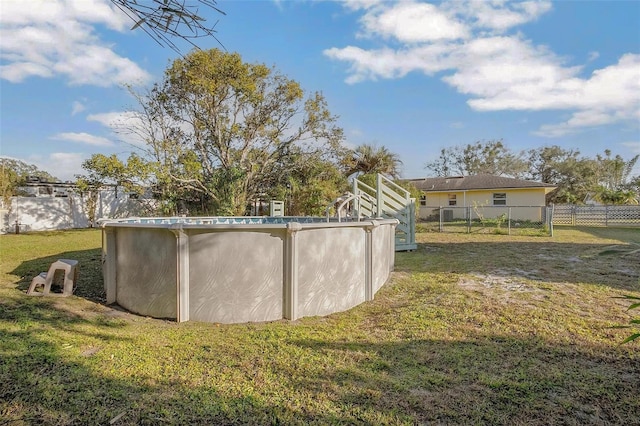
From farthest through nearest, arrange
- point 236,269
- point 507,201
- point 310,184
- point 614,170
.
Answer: point 614,170
point 507,201
point 310,184
point 236,269

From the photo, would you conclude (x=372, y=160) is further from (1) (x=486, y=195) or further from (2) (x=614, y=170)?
(2) (x=614, y=170)

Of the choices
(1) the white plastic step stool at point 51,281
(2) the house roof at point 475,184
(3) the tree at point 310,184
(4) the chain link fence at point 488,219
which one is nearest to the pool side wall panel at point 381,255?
(1) the white plastic step stool at point 51,281

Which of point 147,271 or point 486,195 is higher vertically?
point 486,195

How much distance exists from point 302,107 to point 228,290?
583 inches

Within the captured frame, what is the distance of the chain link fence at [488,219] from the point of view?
14.9 metres

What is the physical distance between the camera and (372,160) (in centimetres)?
1936

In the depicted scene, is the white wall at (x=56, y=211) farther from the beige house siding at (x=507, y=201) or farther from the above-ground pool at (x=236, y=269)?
the beige house siding at (x=507, y=201)

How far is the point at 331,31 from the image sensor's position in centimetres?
874

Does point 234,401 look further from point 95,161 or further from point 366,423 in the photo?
point 95,161

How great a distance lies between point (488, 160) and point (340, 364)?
125 ft

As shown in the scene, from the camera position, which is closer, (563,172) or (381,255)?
(381,255)

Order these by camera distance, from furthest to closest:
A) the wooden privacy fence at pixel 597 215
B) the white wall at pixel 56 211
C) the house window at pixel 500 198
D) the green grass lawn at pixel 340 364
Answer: the house window at pixel 500 198 < the wooden privacy fence at pixel 597 215 < the white wall at pixel 56 211 < the green grass lawn at pixel 340 364

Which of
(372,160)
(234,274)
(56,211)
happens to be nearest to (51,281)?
(234,274)

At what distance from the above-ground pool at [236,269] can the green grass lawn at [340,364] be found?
18cm
